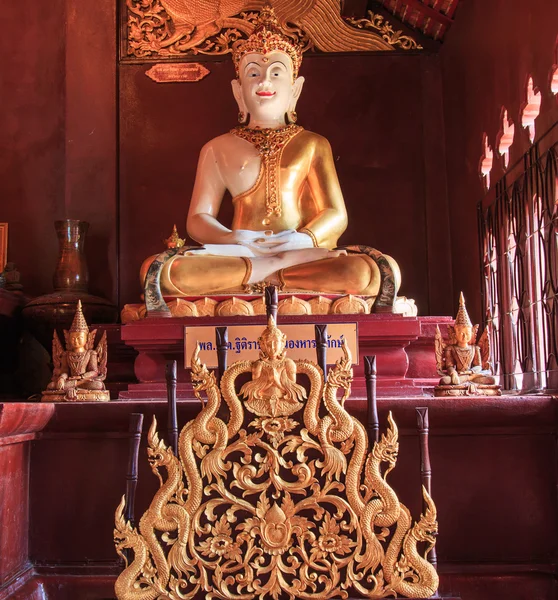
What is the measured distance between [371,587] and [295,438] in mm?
403

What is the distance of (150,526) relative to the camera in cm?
192

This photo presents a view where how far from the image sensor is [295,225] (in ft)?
14.4

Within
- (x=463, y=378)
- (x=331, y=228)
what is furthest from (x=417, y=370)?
(x=331, y=228)

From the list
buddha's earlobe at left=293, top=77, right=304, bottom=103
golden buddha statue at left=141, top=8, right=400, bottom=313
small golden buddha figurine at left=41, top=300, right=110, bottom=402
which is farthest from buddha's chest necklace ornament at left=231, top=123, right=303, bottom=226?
small golden buddha figurine at left=41, top=300, right=110, bottom=402

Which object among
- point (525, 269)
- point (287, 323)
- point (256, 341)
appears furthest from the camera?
point (525, 269)

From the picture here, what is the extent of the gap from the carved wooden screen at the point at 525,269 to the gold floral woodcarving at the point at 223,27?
1.52 metres

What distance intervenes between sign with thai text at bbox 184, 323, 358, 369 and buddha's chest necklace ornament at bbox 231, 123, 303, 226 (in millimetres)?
1369

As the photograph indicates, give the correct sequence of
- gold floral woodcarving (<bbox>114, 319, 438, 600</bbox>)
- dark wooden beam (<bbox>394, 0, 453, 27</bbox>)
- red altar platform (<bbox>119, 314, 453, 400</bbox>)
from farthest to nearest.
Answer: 1. dark wooden beam (<bbox>394, 0, 453, 27</bbox>)
2. red altar platform (<bbox>119, 314, 453, 400</bbox>)
3. gold floral woodcarving (<bbox>114, 319, 438, 600</bbox>)

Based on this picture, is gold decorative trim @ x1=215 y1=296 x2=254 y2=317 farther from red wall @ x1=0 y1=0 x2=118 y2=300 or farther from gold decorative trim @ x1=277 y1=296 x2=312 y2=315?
red wall @ x1=0 y1=0 x2=118 y2=300

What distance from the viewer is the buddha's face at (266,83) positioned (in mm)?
4445

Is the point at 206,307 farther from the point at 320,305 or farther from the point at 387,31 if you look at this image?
the point at 387,31

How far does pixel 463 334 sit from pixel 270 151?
1839 mm

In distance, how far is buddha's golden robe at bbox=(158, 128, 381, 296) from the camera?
144 inches

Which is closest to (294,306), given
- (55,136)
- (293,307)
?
(293,307)
